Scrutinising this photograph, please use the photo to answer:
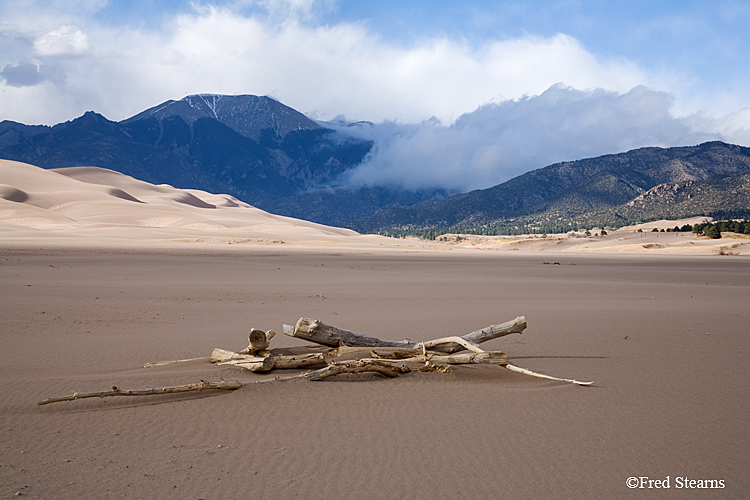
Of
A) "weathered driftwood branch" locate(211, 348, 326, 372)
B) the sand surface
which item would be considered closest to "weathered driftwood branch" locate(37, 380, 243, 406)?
the sand surface

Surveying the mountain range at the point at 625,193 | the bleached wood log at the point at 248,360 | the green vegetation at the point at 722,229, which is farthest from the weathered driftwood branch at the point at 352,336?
the mountain range at the point at 625,193

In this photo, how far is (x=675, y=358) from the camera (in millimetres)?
9266

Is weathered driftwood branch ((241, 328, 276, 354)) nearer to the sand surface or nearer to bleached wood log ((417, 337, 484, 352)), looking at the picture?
the sand surface

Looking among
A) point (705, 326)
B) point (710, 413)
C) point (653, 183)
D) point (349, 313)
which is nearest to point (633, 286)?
point (705, 326)

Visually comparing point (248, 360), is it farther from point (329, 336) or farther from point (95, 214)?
point (95, 214)

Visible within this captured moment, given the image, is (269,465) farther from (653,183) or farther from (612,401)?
(653,183)

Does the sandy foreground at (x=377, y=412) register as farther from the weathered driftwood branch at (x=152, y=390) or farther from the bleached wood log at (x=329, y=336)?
the bleached wood log at (x=329, y=336)

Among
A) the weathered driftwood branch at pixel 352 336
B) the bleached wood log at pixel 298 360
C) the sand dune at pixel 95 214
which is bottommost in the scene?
the bleached wood log at pixel 298 360

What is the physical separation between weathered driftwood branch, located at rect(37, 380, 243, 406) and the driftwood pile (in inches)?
15.1

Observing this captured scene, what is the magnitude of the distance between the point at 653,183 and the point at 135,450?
181214 mm

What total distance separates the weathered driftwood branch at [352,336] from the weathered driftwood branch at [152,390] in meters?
1.32

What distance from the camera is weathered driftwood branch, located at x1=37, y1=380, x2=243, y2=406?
620 centimetres

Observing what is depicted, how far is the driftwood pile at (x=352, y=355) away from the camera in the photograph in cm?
773

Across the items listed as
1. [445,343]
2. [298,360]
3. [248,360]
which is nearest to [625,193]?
[445,343]
